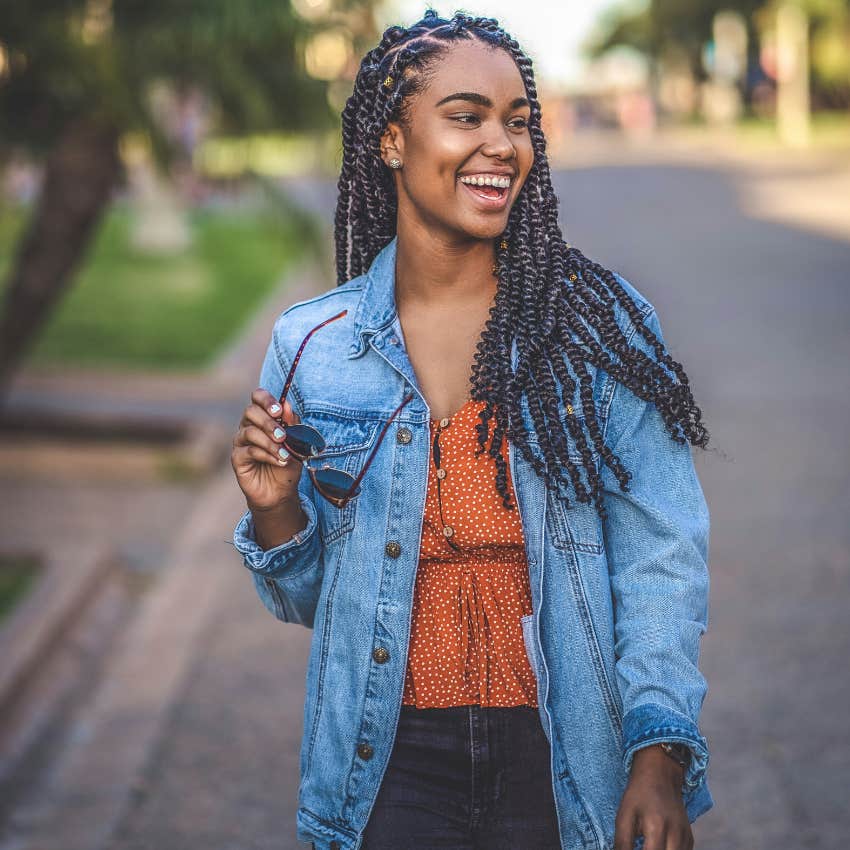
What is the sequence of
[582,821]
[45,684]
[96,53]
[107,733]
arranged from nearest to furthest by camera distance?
[582,821] < [107,733] < [45,684] < [96,53]

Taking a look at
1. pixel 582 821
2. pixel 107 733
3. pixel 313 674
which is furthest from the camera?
pixel 107 733

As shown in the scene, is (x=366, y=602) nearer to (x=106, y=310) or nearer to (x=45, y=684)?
(x=45, y=684)

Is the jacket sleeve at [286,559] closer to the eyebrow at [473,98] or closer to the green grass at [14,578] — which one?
the eyebrow at [473,98]

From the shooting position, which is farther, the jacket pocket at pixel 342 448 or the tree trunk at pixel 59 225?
the tree trunk at pixel 59 225

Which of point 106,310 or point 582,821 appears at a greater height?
point 106,310

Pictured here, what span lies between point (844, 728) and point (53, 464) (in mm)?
5789

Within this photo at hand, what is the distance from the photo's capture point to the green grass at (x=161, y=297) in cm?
1180

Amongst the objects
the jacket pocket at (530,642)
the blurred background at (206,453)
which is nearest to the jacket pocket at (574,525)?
the jacket pocket at (530,642)

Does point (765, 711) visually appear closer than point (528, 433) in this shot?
No

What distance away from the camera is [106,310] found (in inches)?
567

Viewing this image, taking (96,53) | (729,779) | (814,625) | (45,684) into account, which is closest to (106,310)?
(96,53)

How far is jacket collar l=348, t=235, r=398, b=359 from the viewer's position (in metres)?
2.39

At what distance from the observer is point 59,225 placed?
839cm

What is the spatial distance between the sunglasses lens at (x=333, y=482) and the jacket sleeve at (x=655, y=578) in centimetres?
43
